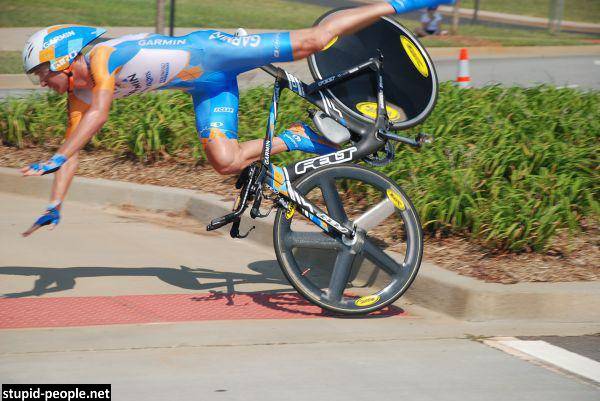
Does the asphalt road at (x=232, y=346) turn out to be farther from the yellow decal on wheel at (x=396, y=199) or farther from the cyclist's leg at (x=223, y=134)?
the cyclist's leg at (x=223, y=134)

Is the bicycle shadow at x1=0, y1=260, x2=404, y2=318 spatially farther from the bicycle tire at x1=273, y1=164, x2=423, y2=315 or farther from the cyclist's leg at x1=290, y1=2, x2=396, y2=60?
the cyclist's leg at x1=290, y1=2, x2=396, y2=60

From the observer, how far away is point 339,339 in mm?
5211

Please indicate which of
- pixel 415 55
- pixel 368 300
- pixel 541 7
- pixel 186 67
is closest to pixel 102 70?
pixel 186 67

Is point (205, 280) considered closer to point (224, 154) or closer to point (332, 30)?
point (224, 154)

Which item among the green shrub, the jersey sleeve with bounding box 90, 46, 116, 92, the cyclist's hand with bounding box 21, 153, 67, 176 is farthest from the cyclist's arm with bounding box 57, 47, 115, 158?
the green shrub

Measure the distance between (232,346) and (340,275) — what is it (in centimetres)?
93

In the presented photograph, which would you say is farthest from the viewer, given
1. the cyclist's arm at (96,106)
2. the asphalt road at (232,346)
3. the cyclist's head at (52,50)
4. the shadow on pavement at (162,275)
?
the shadow on pavement at (162,275)

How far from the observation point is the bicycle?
5.61 meters

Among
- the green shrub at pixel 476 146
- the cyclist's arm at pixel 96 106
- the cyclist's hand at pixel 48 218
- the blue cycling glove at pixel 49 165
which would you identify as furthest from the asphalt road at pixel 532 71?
the blue cycling glove at pixel 49 165

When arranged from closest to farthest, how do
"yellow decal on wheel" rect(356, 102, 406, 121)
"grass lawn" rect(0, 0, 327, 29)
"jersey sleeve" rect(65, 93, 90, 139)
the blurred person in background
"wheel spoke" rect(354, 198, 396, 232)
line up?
"wheel spoke" rect(354, 198, 396, 232) < "jersey sleeve" rect(65, 93, 90, 139) < "yellow decal on wheel" rect(356, 102, 406, 121) < "grass lawn" rect(0, 0, 327, 29) < the blurred person in background

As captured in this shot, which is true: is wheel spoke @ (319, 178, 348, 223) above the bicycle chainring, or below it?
below

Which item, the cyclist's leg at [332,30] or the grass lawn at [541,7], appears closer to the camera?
the cyclist's leg at [332,30]

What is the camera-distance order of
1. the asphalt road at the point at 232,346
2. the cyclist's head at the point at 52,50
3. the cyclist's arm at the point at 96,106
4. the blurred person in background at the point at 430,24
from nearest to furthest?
the asphalt road at the point at 232,346 < the cyclist's arm at the point at 96,106 < the cyclist's head at the point at 52,50 < the blurred person in background at the point at 430,24

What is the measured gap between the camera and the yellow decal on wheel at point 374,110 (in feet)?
19.6
